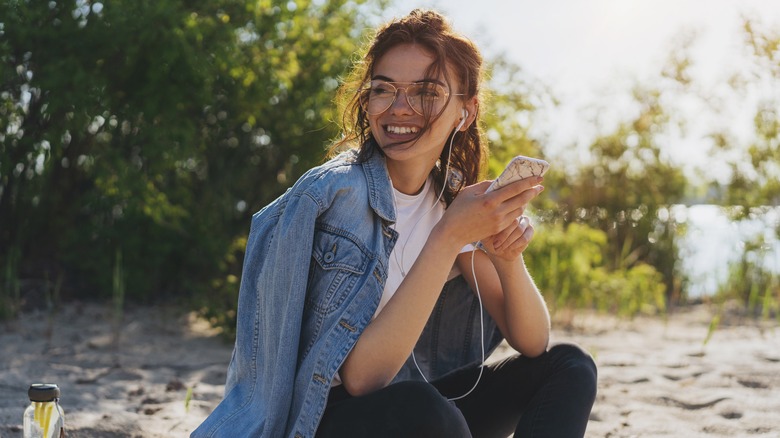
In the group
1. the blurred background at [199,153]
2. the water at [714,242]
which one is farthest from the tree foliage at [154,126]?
the water at [714,242]

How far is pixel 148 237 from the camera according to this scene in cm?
571

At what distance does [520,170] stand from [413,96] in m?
0.35

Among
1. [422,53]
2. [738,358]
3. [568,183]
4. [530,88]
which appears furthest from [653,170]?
[422,53]

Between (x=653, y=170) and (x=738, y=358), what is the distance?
11.7 ft

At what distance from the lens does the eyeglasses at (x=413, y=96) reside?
219 cm

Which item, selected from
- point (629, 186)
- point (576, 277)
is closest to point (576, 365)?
point (576, 277)

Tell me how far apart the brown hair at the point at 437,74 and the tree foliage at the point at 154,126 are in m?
2.40

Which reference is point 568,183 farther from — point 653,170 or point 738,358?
point 738,358

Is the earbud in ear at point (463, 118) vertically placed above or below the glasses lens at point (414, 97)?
below

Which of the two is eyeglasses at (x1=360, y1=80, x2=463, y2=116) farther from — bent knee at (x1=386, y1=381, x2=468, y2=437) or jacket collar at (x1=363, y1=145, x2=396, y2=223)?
bent knee at (x1=386, y1=381, x2=468, y2=437)

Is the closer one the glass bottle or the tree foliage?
the glass bottle

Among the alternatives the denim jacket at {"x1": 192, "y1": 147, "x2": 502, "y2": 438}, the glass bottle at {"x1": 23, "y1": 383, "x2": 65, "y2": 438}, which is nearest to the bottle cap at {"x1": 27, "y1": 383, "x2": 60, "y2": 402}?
the glass bottle at {"x1": 23, "y1": 383, "x2": 65, "y2": 438}

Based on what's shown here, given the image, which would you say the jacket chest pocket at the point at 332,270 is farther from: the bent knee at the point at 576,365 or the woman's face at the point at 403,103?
the bent knee at the point at 576,365

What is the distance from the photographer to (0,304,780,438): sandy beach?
3.18m
